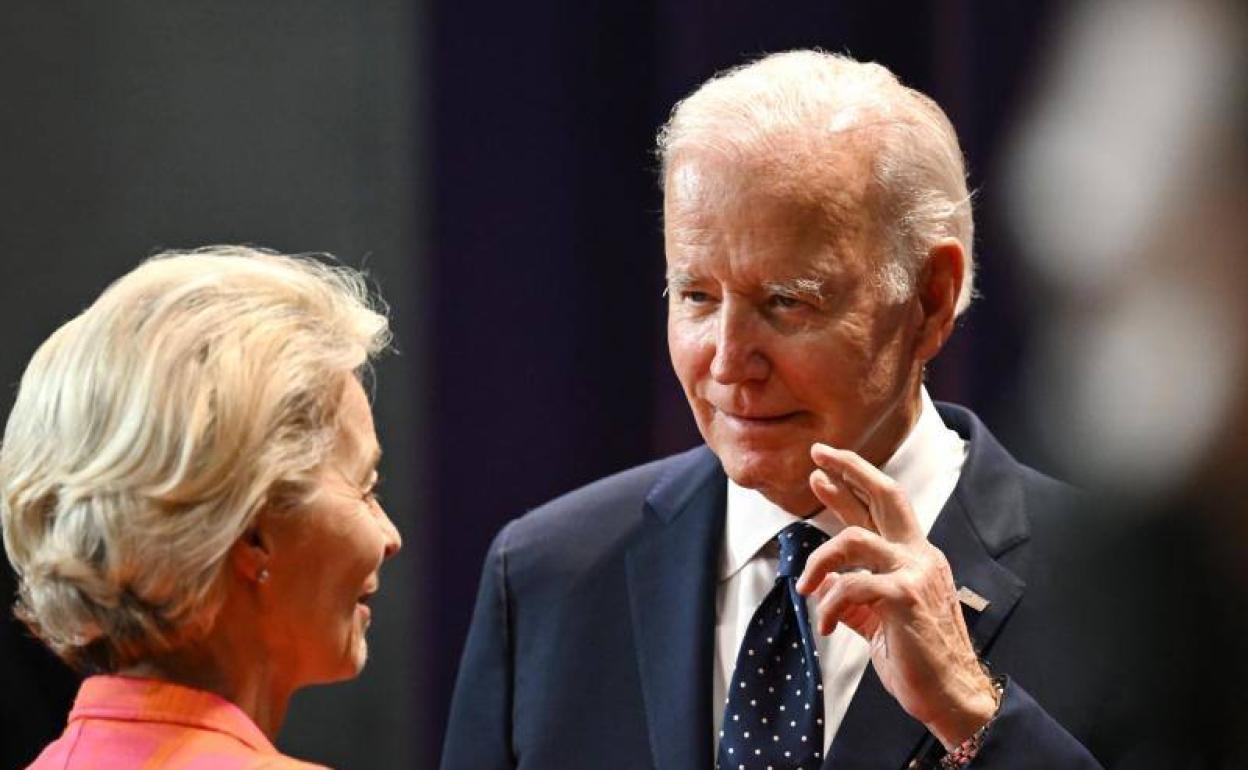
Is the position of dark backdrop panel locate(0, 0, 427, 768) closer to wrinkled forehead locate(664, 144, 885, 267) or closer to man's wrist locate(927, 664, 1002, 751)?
wrinkled forehead locate(664, 144, 885, 267)

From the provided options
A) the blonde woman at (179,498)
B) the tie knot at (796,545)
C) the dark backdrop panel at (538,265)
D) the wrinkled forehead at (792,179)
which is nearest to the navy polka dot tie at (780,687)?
the tie knot at (796,545)

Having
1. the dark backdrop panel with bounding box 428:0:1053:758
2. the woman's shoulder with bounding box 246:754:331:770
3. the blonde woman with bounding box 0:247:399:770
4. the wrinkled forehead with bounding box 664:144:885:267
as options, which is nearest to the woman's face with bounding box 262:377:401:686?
the blonde woman with bounding box 0:247:399:770

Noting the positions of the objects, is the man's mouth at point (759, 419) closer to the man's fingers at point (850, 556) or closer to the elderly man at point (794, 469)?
the elderly man at point (794, 469)

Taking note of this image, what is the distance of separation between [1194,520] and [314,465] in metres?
0.72

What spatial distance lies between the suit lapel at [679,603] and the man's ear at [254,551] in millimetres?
628

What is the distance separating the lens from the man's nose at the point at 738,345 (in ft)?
7.07

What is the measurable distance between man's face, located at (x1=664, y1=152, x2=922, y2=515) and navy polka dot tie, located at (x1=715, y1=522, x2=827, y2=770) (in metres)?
0.09

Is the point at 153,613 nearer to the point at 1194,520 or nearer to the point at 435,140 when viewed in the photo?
the point at 1194,520

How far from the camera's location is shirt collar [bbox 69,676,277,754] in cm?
165

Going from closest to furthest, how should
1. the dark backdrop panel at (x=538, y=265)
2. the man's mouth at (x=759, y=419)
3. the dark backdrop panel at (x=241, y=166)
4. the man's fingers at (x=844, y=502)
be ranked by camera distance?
the man's fingers at (x=844, y=502), the man's mouth at (x=759, y=419), the dark backdrop panel at (x=241, y=166), the dark backdrop panel at (x=538, y=265)

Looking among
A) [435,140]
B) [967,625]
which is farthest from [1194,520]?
[435,140]

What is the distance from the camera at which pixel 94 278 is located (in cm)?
351

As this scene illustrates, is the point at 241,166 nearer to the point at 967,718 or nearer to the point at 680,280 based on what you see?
the point at 680,280

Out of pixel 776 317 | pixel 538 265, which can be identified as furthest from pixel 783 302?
pixel 538 265
